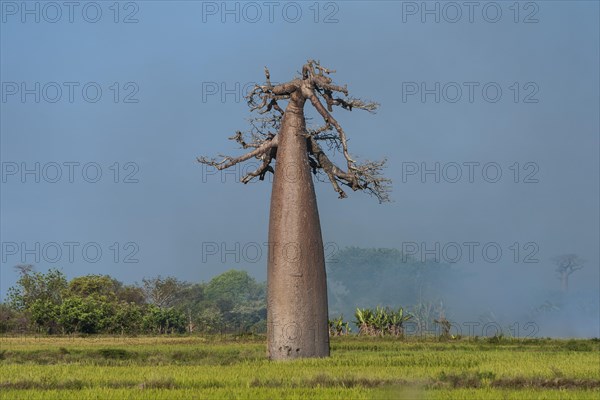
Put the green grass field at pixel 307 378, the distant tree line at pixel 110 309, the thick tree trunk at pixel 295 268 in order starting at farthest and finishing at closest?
the distant tree line at pixel 110 309
the thick tree trunk at pixel 295 268
the green grass field at pixel 307 378

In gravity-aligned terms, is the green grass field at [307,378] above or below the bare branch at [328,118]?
below

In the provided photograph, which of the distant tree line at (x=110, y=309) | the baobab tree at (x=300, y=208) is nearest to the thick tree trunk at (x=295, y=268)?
the baobab tree at (x=300, y=208)

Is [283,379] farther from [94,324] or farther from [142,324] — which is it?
[142,324]

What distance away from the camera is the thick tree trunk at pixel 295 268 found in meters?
20.8

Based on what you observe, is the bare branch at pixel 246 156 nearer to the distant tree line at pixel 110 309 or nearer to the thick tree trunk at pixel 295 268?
the thick tree trunk at pixel 295 268

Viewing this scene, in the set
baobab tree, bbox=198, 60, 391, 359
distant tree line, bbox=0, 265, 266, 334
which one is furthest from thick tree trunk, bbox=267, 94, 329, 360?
distant tree line, bbox=0, 265, 266, 334

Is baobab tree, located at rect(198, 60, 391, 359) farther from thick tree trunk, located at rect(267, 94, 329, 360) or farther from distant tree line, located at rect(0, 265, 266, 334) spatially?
distant tree line, located at rect(0, 265, 266, 334)

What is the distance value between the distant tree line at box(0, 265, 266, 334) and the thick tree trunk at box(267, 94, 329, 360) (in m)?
28.3

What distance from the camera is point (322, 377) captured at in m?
14.5

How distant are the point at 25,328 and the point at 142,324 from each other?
711cm

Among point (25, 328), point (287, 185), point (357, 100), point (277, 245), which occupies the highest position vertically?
point (357, 100)

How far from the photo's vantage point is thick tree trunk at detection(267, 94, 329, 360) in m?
20.8

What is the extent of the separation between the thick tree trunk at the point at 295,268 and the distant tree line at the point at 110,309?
28291 millimetres

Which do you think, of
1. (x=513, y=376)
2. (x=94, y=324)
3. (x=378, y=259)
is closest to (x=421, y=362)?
(x=513, y=376)
